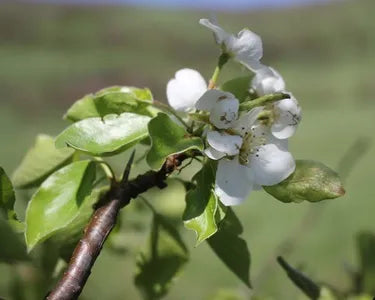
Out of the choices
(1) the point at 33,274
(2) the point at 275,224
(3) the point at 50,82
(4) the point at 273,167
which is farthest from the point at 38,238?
(3) the point at 50,82

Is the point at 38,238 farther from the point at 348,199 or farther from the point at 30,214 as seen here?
the point at 348,199

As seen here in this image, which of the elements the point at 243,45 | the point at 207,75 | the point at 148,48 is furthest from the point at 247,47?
the point at 148,48

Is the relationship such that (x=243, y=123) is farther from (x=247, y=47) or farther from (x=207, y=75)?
(x=207, y=75)

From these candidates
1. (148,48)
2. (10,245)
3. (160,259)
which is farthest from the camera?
(148,48)

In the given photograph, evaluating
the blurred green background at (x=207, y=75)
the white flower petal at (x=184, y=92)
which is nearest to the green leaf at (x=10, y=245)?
the blurred green background at (x=207, y=75)

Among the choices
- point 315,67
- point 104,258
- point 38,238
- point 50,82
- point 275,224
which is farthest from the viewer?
point 315,67

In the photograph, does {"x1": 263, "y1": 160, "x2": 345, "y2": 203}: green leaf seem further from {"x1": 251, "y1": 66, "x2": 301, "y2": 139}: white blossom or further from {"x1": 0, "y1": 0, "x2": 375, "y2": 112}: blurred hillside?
{"x1": 0, "y1": 0, "x2": 375, "y2": 112}: blurred hillside
